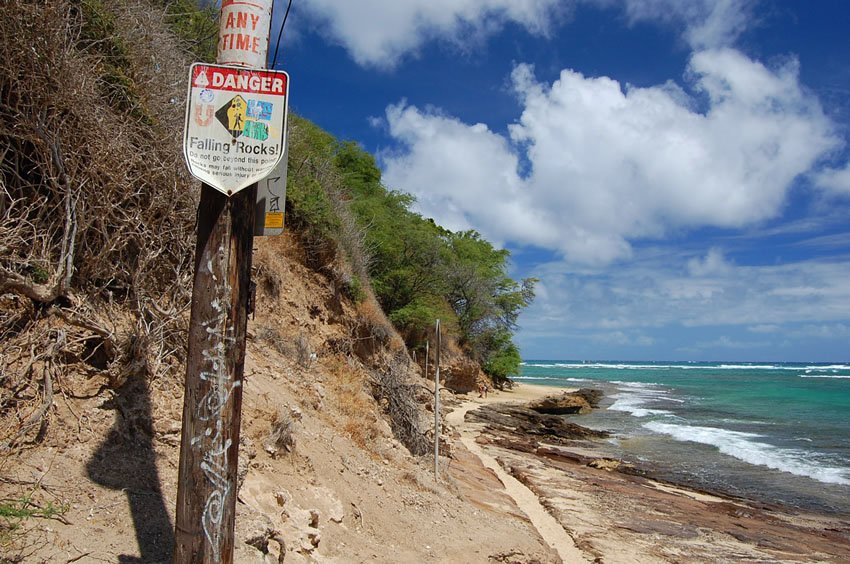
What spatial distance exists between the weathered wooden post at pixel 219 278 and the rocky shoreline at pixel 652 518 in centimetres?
744

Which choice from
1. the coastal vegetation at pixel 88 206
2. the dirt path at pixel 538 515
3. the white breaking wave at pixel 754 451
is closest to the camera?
the coastal vegetation at pixel 88 206

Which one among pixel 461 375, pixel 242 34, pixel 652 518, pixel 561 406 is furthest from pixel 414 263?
pixel 242 34

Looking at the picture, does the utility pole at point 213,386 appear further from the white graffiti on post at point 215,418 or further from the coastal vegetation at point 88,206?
the coastal vegetation at point 88,206

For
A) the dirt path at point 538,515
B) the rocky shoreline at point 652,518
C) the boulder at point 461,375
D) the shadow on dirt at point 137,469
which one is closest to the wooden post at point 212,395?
the shadow on dirt at point 137,469

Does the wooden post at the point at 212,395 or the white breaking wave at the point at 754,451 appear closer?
the wooden post at the point at 212,395

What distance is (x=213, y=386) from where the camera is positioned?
319 cm

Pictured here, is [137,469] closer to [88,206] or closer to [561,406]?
[88,206]

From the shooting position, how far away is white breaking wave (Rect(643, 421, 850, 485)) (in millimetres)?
18080

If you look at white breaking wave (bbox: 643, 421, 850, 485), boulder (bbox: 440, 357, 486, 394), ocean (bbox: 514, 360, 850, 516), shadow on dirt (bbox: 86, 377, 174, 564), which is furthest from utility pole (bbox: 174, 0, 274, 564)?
boulder (bbox: 440, 357, 486, 394)

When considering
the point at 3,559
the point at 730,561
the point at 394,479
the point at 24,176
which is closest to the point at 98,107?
the point at 24,176

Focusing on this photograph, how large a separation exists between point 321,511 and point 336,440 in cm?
193

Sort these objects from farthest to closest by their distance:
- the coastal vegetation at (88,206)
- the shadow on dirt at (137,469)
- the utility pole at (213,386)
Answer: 1. the coastal vegetation at (88,206)
2. the shadow on dirt at (137,469)
3. the utility pole at (213,386)

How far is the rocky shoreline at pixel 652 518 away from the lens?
32.9 feet

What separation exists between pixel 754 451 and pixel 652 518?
12.1 meters
